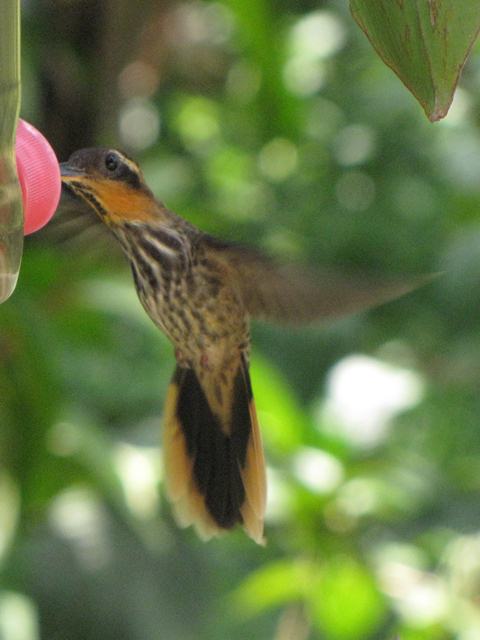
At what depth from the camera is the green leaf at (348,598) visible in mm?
2775

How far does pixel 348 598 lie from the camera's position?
112 inches

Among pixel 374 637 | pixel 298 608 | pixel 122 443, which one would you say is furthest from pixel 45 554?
pixel 374 637

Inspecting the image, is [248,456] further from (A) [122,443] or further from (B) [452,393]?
(B) [452,393]

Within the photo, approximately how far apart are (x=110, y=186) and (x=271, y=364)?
1926 mm

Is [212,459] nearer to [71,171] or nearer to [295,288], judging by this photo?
[295,288]

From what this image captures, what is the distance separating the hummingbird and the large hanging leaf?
48cm

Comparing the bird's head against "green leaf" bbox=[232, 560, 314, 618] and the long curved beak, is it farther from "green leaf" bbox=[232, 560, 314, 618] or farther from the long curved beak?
"green leaf" bbox=[232, 560, 314, 618]

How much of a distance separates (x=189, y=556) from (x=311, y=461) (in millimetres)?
383

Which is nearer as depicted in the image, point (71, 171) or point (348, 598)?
point (71, 171)

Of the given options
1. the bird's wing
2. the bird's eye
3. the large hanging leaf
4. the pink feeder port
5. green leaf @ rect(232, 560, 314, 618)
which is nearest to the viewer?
the large hanging leaf

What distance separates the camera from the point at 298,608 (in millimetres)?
2906

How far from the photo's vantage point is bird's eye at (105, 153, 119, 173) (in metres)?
1.43

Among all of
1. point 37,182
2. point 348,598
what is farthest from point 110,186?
point 348,598

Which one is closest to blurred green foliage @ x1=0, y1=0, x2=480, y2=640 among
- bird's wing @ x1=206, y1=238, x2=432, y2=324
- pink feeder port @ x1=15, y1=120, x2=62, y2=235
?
bird's wing @ x1=206, y1=238, x2=432, y2=324
